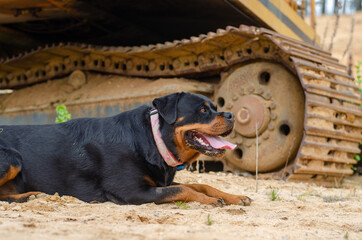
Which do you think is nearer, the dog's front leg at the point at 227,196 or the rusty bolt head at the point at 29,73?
the dog's front leg at the point at 227,196

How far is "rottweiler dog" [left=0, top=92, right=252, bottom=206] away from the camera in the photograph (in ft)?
11.3

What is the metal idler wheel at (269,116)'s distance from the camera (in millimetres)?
5656

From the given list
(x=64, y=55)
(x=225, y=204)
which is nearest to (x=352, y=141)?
(x=225, y=204)

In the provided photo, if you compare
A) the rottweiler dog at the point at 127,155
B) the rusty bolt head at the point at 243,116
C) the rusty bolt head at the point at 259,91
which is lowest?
the rottweiler dog at the point at 127,155

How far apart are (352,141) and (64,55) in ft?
15.6

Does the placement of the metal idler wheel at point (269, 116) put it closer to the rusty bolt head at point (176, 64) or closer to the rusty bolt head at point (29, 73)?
the rusty bolt head at point (176, 64)

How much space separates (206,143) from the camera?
3525 millimetres

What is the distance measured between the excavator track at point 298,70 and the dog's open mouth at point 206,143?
74.8 inches

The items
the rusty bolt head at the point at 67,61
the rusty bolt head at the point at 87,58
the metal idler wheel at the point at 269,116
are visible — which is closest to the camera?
the metal idler wheel at the point at 269,116

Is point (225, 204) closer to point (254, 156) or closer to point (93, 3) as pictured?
point (254, 156)

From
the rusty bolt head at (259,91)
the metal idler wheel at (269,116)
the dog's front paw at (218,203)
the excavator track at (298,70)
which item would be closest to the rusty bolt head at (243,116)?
the metal idler wheel at (269,116)

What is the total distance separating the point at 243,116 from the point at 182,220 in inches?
130

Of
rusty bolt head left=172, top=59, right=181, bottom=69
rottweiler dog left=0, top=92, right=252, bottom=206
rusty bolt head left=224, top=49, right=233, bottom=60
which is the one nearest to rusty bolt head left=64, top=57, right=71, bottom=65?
rusty bolt head left=172, top=59, right=181, bottom=69

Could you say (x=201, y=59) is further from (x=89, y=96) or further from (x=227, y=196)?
(x=227, y=196)
